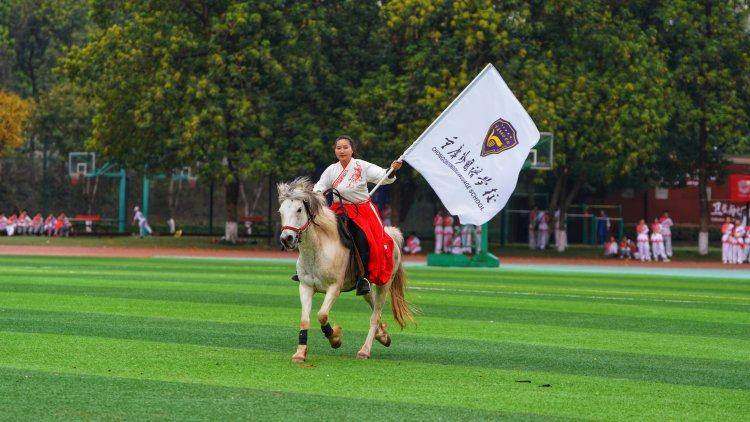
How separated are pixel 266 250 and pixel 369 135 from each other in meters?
6.62

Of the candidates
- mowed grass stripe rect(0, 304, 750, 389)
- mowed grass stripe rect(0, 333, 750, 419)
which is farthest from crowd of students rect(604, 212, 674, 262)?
mowed grass stripe rect(0, 333, 750, 419)

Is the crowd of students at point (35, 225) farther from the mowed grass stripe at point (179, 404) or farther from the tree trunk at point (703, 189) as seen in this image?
the mowed grass stripe at point (179, 404)

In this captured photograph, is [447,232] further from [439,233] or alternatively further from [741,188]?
[741,188]

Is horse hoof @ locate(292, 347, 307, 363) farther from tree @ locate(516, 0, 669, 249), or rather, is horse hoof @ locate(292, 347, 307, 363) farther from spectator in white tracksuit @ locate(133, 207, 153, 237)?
spectator in white tracksuit @ locate(133, 207, 153, 237)

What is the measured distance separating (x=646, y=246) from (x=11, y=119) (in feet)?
106

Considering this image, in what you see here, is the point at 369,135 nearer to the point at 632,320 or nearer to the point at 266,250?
the point at 266,250

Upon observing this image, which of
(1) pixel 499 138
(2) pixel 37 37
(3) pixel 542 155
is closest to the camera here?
(1) pixel 499 138

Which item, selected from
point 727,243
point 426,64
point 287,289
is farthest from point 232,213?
point 287,289

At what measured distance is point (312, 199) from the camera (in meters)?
12.5

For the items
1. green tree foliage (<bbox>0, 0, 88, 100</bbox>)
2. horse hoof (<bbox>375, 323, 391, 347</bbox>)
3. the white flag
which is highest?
green tree foliage (<bbox>0, 0, 88, 100</bbox>)

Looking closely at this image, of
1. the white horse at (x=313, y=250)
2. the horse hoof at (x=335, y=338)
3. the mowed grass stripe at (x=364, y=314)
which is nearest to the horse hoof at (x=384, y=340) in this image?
the white horse at (x=313, y=250)

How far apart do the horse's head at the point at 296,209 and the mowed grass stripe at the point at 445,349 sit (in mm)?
1694

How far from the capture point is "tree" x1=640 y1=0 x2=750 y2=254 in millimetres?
48844

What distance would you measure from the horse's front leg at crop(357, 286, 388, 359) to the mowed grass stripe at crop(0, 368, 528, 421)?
2.70 m
